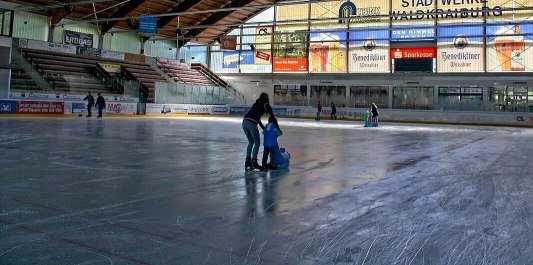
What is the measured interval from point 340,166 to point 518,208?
150 inches

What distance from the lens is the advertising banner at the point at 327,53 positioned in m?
39.4

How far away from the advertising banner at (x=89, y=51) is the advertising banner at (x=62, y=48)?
48cm

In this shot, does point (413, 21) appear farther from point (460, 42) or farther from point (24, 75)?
point (24, 75)

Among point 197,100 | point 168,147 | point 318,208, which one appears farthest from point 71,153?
point 197,100

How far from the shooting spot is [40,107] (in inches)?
1070

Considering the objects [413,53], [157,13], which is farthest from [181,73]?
[413,53]

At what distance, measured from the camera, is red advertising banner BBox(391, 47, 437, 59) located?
35500mm

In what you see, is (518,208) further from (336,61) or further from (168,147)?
(336,61)

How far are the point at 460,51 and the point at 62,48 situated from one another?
31.3 meters

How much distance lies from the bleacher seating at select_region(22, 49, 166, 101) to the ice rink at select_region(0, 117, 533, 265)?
24406 millimetres

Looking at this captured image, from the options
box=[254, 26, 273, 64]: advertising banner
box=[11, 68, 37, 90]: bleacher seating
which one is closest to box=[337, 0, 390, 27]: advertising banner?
box=[254, 26, 273, 64]: advertising banner

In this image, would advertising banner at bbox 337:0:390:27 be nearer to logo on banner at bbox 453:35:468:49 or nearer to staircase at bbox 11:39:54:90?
logo on banner at bbox 453:35:468:49

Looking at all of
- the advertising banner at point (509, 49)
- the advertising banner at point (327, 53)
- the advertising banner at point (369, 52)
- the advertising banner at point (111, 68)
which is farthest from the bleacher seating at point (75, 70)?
the advertising banner at point (509, 49)

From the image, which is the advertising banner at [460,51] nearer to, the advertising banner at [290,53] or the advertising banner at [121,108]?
the advertising banner at [290,53]
